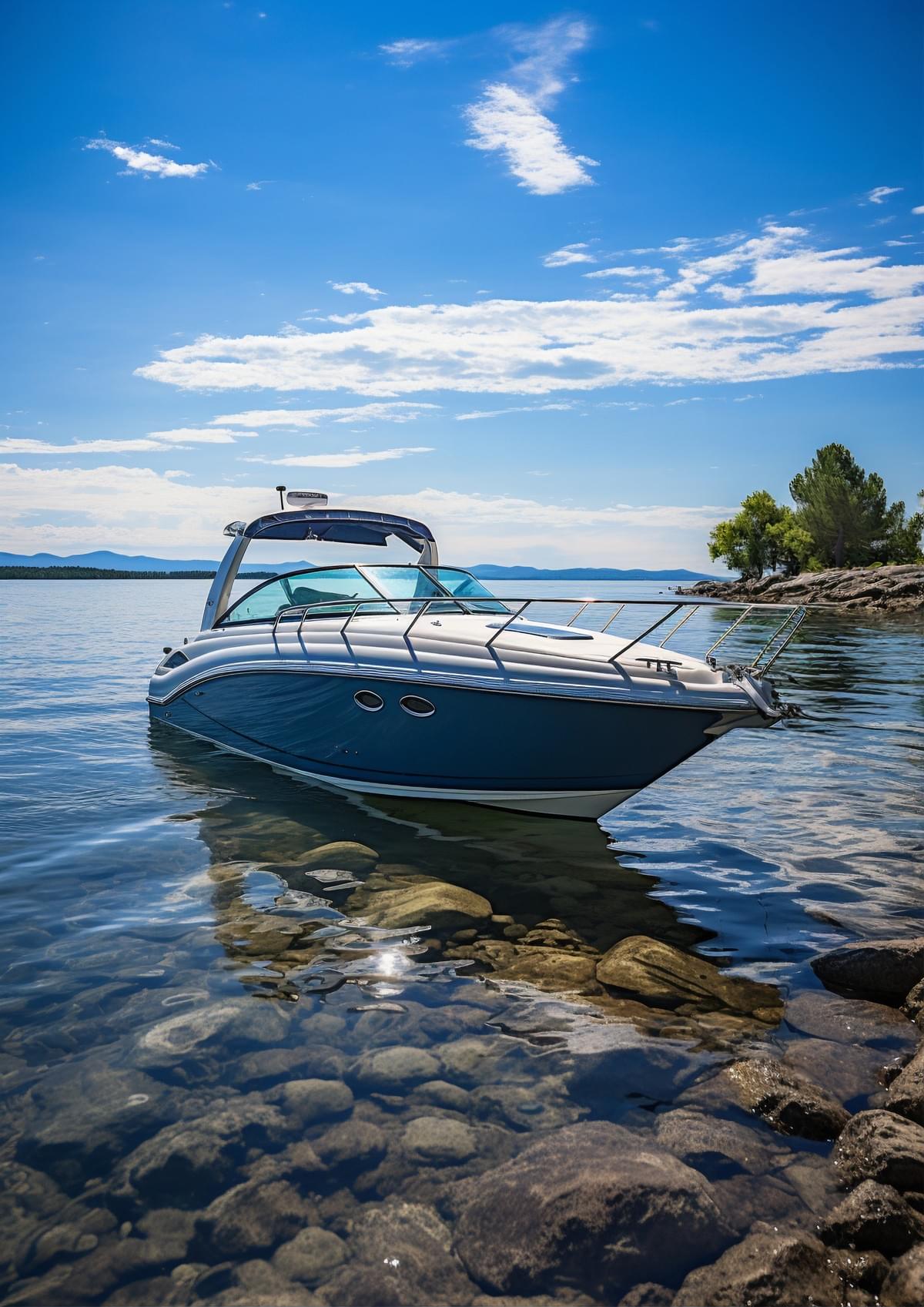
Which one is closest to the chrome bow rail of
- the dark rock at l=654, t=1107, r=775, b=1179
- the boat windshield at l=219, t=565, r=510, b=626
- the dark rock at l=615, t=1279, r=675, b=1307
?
the boat windshield at l=219, t=565, r=510, b=626

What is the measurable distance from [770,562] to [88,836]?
3074 inches

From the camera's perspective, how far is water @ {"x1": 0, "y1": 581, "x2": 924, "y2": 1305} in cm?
283

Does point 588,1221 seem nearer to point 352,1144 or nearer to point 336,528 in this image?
point 352,1144

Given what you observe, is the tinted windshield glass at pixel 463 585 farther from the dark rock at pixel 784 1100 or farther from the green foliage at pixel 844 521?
the green foliage at pixel 844 521

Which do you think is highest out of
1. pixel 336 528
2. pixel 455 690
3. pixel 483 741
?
pixel 336 528

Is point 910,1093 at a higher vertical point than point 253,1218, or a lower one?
higher

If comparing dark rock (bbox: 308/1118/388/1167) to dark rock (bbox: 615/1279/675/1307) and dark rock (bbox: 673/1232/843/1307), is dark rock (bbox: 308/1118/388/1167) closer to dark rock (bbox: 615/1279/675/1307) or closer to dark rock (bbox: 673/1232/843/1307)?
dark rock (bbox: 615/1279/675/1307)

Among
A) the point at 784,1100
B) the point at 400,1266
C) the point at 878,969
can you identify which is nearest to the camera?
the point at 400,1266

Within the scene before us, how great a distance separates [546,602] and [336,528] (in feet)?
14.6

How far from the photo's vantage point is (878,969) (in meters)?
Answer: 4.45

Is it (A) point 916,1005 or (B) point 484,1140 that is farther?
(A) point 916,1005

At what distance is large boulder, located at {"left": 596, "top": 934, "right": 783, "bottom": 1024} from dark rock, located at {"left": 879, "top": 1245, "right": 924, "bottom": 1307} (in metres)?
1.57

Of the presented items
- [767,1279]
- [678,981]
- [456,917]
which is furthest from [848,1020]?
[456,917]

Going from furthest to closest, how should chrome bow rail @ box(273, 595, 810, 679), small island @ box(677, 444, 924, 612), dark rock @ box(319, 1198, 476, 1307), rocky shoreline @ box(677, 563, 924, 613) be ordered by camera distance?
small island @ box(677, 444, 924, 612)
rocky shoreline @ box(677, 563, 924, 613)
chrome bow rail @ box(273, 595, 810, 679)
dark rock @ box(319, 1198, 476, 1307)
